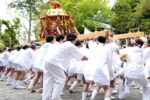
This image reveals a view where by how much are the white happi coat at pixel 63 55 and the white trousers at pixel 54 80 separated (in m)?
0.11

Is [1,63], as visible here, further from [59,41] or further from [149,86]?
[149,86]

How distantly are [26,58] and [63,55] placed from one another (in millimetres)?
5097

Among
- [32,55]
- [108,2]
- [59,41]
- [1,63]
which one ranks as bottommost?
[1,63]

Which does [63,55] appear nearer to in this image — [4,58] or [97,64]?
[97,64]

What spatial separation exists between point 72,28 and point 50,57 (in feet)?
59.0

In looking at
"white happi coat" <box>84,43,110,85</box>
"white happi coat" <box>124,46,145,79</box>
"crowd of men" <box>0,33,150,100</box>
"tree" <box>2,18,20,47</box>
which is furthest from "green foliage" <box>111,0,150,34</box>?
"white happi coat" <box>84,43,110,85</box>

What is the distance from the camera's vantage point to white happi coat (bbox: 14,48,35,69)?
36.5 feet

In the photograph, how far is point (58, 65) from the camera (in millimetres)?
6512

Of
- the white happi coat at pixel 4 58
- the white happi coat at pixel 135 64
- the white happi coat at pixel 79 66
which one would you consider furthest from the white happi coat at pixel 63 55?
the white happi coat at pixel 4 58

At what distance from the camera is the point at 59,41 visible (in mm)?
7219

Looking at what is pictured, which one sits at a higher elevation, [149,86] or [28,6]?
[28,6]

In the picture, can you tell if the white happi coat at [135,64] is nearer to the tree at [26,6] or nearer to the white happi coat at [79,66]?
the white happi coat at [79,66]

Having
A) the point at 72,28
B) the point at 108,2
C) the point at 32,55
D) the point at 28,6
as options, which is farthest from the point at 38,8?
the point at 32,55

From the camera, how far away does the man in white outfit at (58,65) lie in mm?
6484
